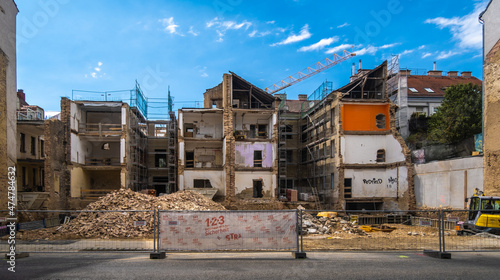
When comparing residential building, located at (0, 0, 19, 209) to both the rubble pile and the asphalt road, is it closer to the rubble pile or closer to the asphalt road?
the asphalt road

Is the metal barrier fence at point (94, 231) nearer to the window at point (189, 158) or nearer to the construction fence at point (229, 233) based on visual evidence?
the construction fence at point (229, 233)

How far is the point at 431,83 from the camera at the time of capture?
41.7 m

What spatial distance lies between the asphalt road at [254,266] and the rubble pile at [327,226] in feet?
30.0

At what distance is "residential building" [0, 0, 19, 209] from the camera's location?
2044 centimetres

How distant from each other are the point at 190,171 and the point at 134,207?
1139 cm

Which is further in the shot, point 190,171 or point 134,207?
point 190,171

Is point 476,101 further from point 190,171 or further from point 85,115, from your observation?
point 85,115

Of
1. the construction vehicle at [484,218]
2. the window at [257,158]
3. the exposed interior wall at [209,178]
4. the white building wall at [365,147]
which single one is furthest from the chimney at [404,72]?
the construction vehicle at [484,218]

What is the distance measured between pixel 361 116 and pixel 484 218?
603 inches

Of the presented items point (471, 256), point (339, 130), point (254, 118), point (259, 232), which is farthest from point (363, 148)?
point (259, 232)

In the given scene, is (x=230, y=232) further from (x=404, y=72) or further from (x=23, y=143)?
(x=404, y=72)

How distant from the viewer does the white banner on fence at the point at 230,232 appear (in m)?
9.45

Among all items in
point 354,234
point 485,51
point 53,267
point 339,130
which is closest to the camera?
point 53,267

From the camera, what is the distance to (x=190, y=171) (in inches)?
1220
